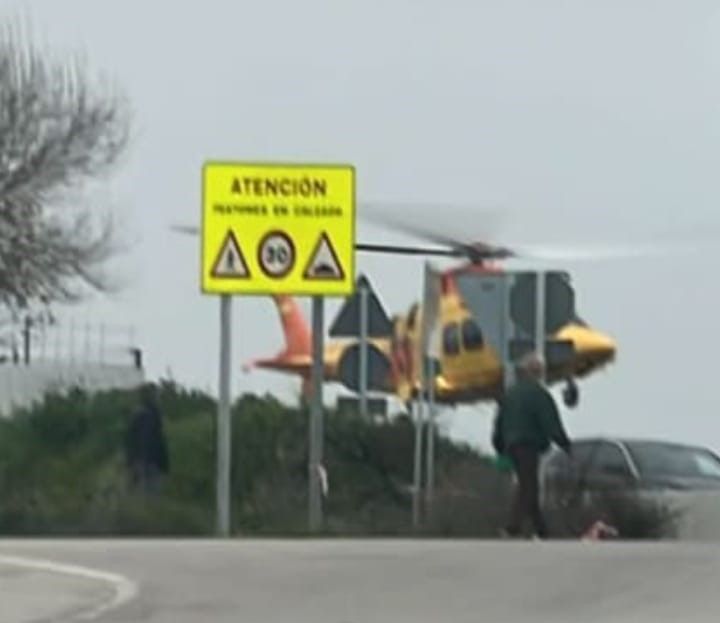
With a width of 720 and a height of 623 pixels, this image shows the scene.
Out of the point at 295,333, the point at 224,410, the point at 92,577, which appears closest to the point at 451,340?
the point at 295,333

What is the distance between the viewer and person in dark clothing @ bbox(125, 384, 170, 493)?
33.3 metres

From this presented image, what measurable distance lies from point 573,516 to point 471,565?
24.0ft

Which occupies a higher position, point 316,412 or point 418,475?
point 316,412

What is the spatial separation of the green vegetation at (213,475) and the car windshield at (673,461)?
169cm

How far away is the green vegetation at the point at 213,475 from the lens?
92.5 ft

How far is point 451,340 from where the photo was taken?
43219mm

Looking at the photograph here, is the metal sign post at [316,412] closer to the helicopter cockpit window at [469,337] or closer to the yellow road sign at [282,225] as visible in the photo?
the yellow road sign at [282,225]

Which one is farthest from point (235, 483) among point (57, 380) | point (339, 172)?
point (57, 380)

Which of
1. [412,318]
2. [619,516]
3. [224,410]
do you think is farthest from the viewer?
[412,318]

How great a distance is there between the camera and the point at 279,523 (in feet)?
98.2

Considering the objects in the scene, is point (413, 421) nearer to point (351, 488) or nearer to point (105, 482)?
point (351, 488)

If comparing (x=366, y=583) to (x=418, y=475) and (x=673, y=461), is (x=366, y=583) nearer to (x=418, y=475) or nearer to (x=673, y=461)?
(x=418, y=475)

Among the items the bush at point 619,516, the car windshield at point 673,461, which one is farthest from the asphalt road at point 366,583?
the car windshield at point 673,461

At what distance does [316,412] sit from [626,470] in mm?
3315
